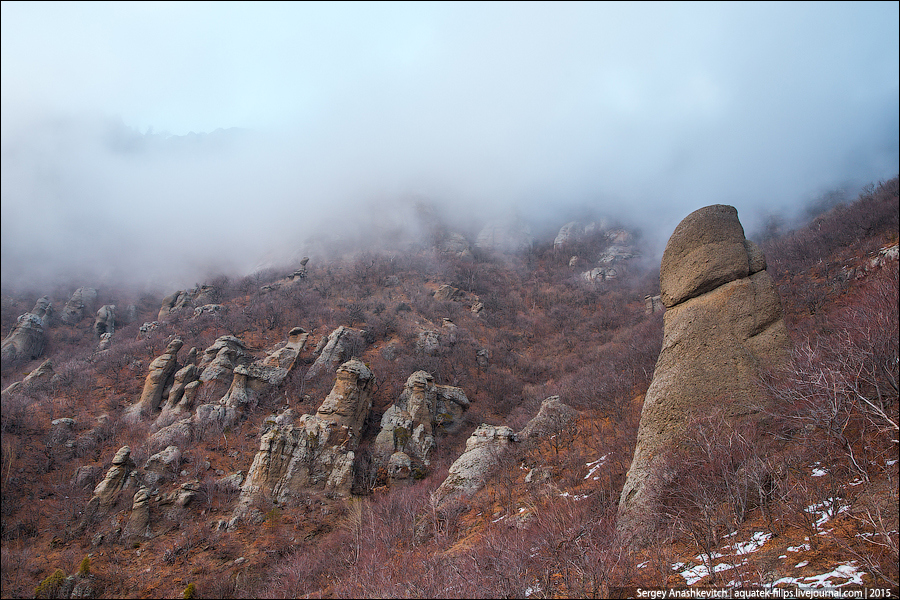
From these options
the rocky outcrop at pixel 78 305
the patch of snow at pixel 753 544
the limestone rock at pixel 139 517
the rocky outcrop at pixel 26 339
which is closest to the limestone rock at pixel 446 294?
the limestone rock at pixel 139 517

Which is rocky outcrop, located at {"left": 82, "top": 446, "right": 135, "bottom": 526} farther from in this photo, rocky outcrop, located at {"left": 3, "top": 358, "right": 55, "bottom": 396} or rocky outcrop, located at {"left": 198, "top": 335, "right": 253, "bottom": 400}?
rocky outcrop, located at {"left": 3, "top": 358, "right": 55, "bottom": 396}

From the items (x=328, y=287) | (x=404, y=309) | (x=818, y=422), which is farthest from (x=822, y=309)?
(x=328, y=287)

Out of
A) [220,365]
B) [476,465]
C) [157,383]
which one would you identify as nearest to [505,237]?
[220,365]

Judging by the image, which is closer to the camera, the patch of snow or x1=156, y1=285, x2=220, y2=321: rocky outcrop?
the patch of snow

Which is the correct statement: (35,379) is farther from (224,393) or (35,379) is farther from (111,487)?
(111,487)

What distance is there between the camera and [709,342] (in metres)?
9.33

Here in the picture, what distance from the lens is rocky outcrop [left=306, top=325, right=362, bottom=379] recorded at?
122 ft

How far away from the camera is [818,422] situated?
6949mm

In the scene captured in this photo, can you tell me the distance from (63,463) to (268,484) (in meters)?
15.9

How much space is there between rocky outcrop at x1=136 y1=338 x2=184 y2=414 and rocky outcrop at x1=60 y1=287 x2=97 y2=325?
38.3 meters

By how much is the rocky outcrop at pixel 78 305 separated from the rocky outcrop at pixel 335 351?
47.7 metres

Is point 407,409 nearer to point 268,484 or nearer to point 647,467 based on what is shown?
point 268,484

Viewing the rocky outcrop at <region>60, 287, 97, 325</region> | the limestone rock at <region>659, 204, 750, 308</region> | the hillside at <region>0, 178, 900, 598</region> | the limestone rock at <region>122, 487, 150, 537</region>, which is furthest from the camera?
the rocky outcrop at <region>60, 287, 97, 325</region>

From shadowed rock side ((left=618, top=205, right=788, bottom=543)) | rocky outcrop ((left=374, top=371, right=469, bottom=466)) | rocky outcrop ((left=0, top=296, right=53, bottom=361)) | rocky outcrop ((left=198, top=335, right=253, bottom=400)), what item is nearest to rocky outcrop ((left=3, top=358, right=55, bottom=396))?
rocky outcrop ((left=0, top=296, right=53, bottom=361))
